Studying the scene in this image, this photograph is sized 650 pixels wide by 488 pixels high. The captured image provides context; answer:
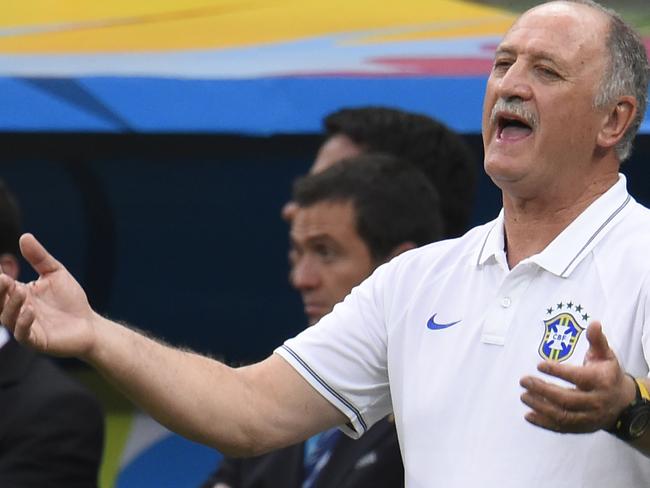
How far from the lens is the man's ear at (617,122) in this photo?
2.54 m

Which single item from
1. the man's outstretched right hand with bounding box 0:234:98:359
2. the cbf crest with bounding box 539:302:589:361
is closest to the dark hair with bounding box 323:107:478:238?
the cbf crest with bounding box 539:302:589:361

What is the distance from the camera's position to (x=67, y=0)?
5.26 metres

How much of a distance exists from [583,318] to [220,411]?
61cm

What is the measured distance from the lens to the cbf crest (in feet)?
7.75

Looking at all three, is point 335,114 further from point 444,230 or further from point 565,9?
point 565,9

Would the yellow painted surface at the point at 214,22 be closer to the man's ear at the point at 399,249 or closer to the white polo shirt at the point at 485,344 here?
the man's ear at the point at 399,249

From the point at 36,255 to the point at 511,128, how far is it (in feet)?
2.51

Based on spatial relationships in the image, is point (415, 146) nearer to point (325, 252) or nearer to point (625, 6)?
point (325, 252)

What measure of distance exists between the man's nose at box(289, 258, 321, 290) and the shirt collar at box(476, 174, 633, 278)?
3.66 feet

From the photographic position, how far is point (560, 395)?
6.70 feet

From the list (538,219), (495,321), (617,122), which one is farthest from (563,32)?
(495,321)

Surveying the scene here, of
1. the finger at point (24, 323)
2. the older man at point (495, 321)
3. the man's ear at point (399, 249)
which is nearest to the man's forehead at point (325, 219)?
the man's ear at point (399, 249)

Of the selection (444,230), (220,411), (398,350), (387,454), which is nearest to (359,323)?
(398,350)

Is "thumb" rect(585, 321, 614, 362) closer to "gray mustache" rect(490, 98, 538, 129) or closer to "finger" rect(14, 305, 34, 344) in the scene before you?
"gray mustache" rect(490, 98, 538, 129)
